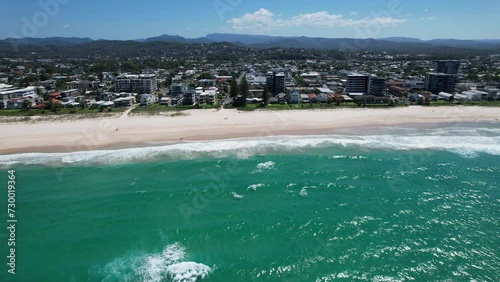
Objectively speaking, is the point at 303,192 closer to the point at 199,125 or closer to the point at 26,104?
the point at 199,125

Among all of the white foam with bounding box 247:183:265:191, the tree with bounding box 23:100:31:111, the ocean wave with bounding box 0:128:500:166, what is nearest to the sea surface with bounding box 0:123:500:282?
the white foam with bounding box 247:183:265:191

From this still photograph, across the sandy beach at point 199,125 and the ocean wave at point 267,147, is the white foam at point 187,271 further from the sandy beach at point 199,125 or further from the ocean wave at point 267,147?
the sandy beach at point 199,125

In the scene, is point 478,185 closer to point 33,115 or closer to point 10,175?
point 10,175

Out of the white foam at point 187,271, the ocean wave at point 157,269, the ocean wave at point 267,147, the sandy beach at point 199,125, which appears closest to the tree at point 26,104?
the sandy beach at point 199,125

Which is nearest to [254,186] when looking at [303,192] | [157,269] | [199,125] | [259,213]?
[259,213]

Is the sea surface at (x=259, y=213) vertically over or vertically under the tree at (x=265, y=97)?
under

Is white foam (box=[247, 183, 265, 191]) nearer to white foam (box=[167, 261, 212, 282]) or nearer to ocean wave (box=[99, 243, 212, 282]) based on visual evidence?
ocean wave (box=[99, 243, 212, 282])

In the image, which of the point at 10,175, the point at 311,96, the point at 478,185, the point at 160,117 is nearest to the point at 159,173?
the point at 10,175
